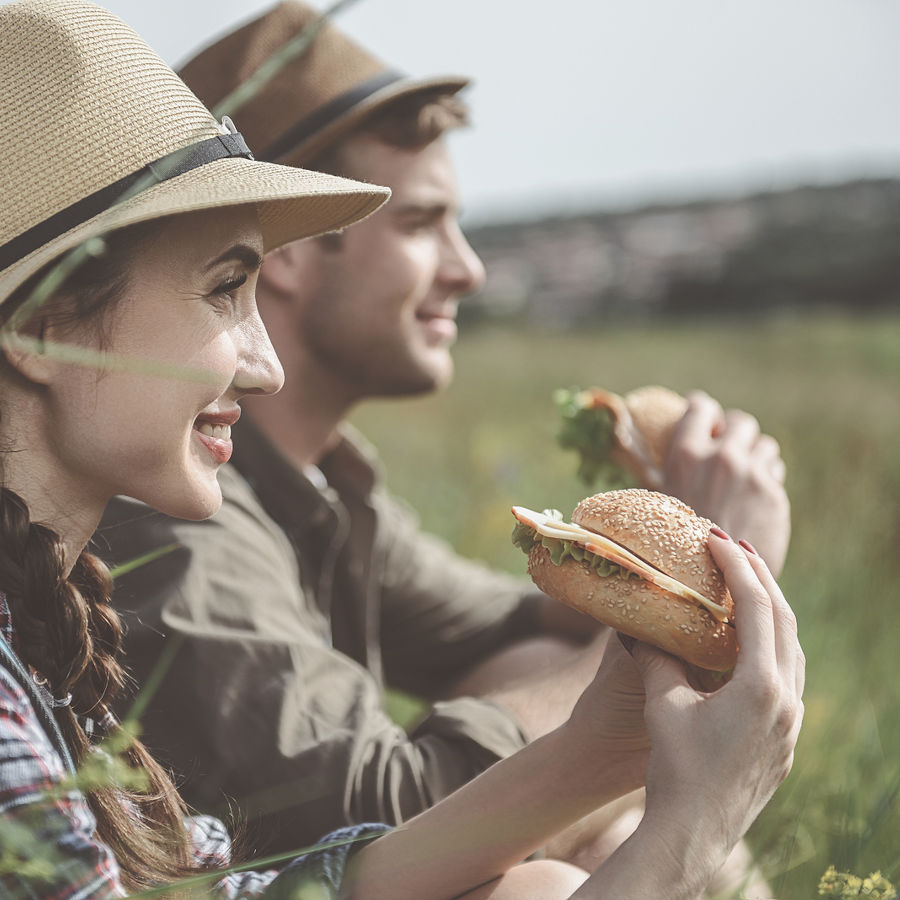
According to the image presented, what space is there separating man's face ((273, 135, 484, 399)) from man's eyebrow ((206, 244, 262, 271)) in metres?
1.40

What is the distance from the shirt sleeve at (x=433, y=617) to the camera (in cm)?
345

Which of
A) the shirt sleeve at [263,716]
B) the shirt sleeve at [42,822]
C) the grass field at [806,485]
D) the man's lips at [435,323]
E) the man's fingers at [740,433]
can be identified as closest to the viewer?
the shirt sleeve at [42,822]

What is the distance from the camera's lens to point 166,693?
2.17m

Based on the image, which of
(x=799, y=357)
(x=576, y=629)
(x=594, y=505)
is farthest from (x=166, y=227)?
(x=799, y=357)

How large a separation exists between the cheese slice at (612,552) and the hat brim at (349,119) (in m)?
1.63

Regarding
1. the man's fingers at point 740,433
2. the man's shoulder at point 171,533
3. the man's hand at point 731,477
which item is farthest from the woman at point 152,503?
the man's fingers at point 740,433

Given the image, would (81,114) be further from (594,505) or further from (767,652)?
(767,652)

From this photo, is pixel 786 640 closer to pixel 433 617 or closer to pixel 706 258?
pixel 433 617

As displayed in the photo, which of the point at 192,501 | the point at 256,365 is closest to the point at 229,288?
the point at 256,365

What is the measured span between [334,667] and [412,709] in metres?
1.67

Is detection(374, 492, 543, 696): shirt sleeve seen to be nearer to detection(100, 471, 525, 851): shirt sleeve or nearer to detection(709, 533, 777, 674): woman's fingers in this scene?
detection(100, 471, 525, 851): shirt sleeve

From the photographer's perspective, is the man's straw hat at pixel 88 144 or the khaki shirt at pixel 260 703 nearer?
the man's straw hat at pixel 88 144

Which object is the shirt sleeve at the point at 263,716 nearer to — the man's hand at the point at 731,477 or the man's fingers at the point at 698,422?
the man's hand at the point at 731,477

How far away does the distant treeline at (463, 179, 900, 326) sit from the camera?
23.2 metres
